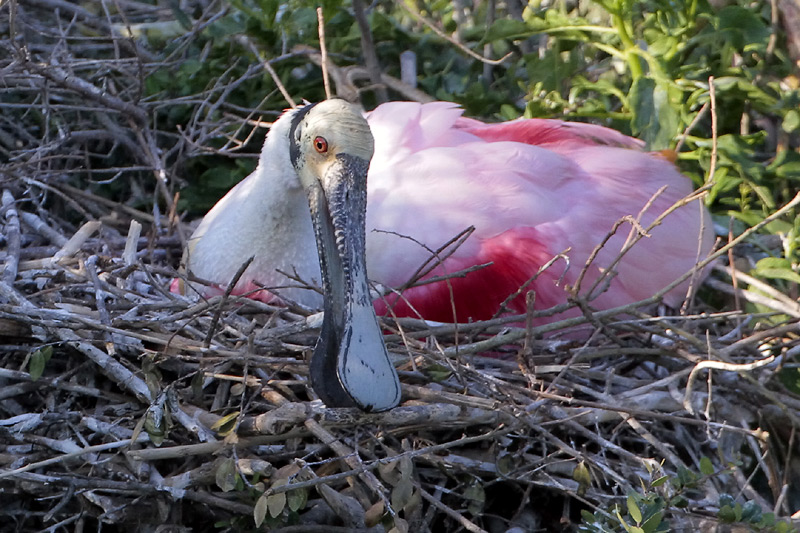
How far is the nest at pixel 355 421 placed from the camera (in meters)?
2.52

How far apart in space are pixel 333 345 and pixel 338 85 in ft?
5.95

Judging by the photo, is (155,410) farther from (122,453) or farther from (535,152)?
(535,152)

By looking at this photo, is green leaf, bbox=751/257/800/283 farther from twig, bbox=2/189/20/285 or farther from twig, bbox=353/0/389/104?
twig, bbox=2/189/20/285

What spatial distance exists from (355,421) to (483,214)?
115 cm

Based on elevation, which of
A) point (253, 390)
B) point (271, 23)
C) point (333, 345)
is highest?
point (271, 23)

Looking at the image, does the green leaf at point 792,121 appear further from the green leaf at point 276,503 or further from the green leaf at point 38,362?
the green leaf at point 38,362

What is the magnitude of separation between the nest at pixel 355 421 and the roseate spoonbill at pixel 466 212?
0.87 feet

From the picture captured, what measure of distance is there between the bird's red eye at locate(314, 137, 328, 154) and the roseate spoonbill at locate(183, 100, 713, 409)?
0.14ft

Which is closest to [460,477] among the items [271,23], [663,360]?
[663,360]

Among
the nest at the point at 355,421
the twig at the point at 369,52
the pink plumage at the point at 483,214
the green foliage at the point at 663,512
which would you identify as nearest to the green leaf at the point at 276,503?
the nest at the point at 355,421

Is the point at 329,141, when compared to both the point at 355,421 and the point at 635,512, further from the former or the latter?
the point at 635,512

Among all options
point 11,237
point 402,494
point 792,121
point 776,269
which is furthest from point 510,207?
point 11,237

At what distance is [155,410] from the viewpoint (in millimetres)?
2496

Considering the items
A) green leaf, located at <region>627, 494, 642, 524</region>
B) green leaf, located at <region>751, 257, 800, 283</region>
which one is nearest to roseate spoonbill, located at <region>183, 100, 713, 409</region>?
green leaf, located at <region>751, 257, 800, 283</region>
